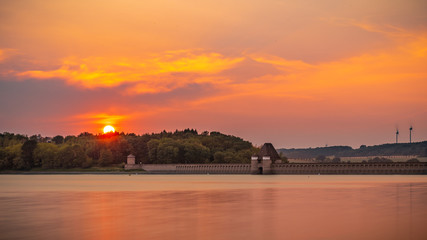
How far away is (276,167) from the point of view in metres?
162

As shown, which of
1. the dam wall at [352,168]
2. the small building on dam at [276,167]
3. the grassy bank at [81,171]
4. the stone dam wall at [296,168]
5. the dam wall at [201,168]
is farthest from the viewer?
the grassy bank at [81,171]

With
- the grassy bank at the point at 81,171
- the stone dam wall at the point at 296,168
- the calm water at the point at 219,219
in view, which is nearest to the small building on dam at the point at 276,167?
the stone dam wall at the point at 296,168

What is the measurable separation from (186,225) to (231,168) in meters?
146

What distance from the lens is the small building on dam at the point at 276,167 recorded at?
486ft

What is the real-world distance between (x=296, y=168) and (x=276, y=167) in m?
6.58

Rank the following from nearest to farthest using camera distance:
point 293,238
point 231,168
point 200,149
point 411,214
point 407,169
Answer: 1. point 293,238
2. point 411,214
3. point 407,169
4. point 231,168
5. point 200,149

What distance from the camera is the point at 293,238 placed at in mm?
27703

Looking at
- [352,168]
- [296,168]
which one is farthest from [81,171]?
[352,168]

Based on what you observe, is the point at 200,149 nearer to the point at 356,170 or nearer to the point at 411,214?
the point at 356,170

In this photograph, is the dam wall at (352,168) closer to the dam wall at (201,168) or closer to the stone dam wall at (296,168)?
the stone dam wall at (296,168)

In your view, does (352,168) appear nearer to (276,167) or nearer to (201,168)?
(276,167)

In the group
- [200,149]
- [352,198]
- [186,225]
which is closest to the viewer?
[186,225]

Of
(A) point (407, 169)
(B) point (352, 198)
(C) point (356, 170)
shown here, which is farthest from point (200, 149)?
(B) point (352, 198)

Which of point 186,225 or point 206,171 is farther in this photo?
point 206,171
